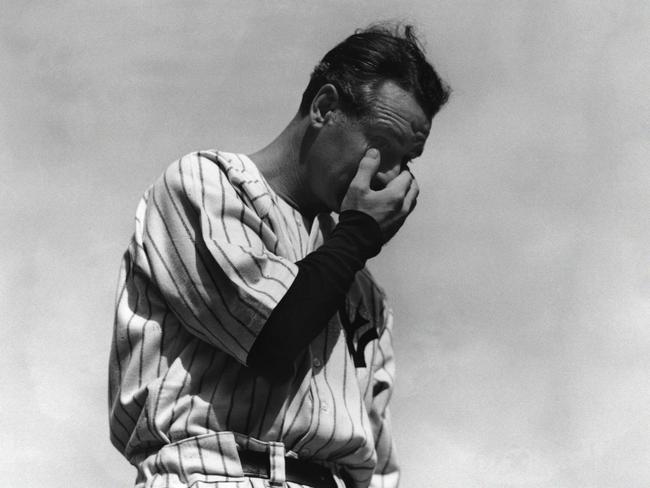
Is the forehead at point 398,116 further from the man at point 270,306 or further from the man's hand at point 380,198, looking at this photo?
the man's hand at point 380,198

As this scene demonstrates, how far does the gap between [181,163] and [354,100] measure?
673 mm

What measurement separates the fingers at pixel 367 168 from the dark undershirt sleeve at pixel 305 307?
0.34 m

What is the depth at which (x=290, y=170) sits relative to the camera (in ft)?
12.9

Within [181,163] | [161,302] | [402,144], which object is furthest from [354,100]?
[161,302]

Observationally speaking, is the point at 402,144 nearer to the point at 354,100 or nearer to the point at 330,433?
the point at 354,100

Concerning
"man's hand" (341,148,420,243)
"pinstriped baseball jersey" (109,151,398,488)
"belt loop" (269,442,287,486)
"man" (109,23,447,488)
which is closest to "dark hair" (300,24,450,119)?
"man" (109,23,447,488)

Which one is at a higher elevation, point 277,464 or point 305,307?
point 305,307

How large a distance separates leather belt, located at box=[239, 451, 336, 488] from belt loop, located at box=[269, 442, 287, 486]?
2 centimetres

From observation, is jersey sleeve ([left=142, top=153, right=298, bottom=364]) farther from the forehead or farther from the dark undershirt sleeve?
the forehead

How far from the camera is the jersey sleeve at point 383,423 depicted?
158 inches

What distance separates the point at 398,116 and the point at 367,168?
281 millimetres

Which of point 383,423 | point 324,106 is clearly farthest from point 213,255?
point 383,423

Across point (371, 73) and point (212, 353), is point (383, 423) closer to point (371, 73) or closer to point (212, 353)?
point (212, 353)

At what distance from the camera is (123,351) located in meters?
3.46
